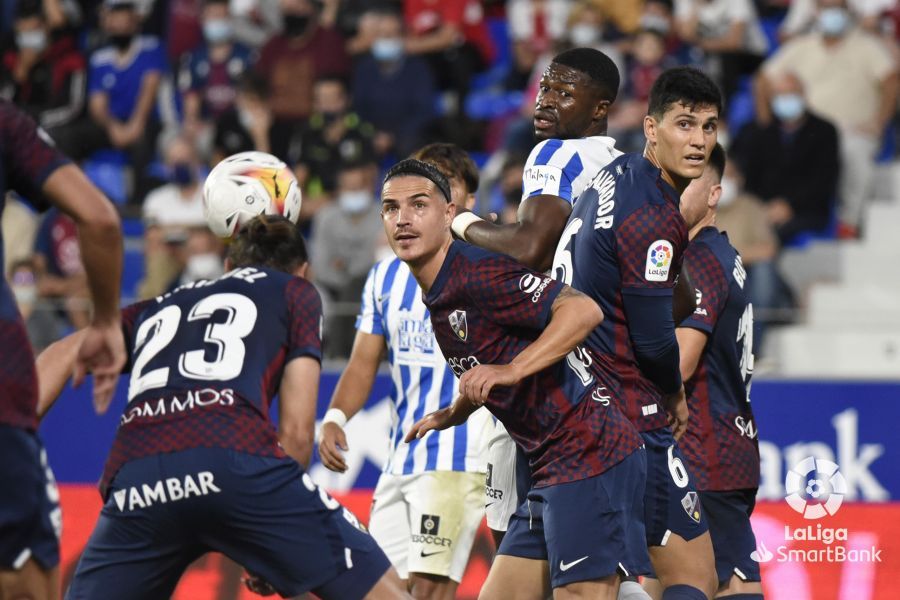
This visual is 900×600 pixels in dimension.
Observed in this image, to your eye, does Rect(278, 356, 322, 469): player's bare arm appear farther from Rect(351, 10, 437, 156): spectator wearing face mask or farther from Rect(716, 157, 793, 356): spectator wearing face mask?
Rect(351, 10, 437, 156): spectator wearing face mask

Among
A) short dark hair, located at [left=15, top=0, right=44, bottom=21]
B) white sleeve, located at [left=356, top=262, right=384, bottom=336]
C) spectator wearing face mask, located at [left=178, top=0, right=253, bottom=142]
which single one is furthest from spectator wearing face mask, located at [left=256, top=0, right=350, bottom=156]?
white sleeve, located at [left=356, top=262, right=384, bottom=336]

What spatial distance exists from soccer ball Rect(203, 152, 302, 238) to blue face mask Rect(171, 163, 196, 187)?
812 cm

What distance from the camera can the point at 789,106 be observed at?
13.8 m

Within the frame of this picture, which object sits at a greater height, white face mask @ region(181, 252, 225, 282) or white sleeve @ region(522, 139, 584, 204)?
white face mask @ region(181, 252, 225, 282)

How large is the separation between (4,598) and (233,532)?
0.82 meters

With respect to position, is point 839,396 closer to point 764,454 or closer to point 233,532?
point 764,454

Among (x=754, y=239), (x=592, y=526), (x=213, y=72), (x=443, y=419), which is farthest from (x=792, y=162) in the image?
(x=592, y=526)

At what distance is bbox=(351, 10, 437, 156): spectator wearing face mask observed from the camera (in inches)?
595

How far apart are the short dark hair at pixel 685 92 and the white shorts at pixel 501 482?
152 centimetres

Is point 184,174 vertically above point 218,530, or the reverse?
point 184,174

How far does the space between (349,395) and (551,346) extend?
220 cm

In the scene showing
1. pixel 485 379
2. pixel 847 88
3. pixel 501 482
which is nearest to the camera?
pixel 485 379

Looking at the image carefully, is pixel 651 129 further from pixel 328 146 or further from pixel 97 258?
pixel 328 146

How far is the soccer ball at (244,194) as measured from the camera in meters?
6.65
